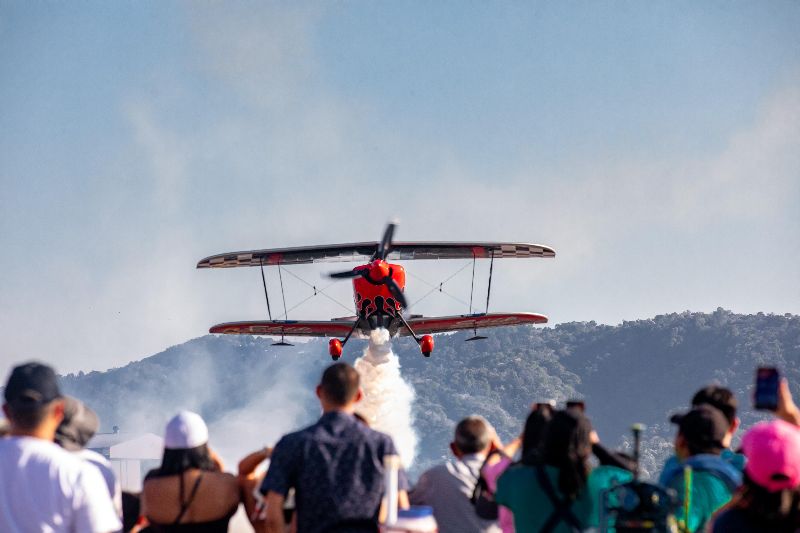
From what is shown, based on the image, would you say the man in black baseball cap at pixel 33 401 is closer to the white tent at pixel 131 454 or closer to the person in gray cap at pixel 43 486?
the person in gray cap at pixel 43 486

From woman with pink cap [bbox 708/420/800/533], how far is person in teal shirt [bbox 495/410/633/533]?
1010 mm

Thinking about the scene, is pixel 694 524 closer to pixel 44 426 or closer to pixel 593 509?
pixel 593 509

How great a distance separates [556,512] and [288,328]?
94.3 feet

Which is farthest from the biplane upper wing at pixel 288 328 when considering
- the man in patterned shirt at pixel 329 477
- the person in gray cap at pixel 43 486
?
the person in gray cap at pixel 43 486

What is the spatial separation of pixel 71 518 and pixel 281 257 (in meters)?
28.8

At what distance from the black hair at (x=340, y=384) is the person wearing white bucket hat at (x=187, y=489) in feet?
2.64

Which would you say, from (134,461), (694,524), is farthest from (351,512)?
(134,461)

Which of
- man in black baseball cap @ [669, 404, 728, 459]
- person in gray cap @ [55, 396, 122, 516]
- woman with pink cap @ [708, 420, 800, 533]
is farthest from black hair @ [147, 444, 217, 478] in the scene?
woman with pink cap @ [708, 420, 800, 533]

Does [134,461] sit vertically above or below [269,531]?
below

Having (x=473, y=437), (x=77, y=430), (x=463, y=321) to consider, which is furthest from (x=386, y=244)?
(x=77, y=430)

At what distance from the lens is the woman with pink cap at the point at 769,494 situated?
4.75 meters

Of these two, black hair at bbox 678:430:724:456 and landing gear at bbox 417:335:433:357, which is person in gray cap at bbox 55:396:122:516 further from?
landing gear at bbox 417:335:433:357

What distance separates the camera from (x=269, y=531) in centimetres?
587

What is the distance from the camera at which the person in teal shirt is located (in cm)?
572
